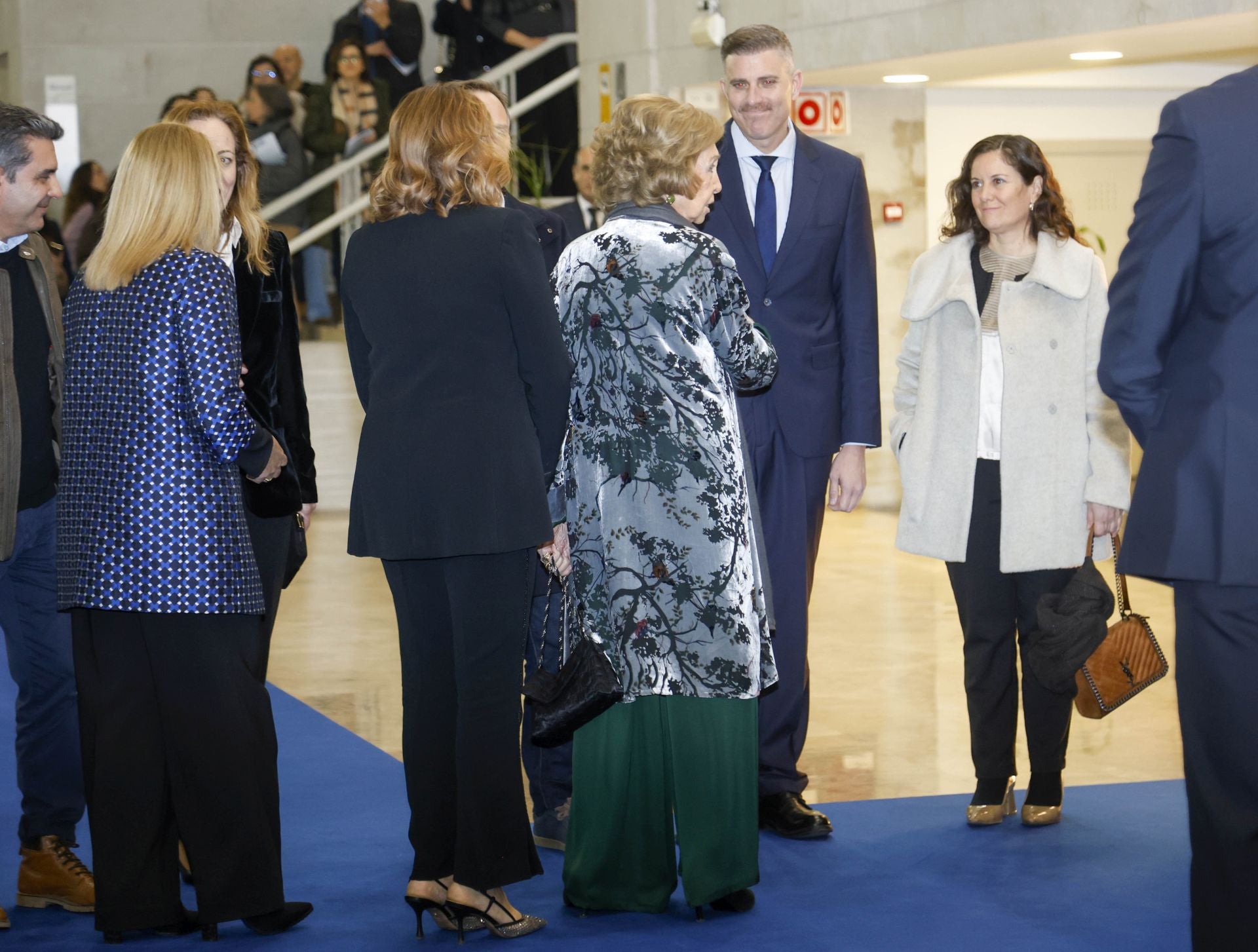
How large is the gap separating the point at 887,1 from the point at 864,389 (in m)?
5.20

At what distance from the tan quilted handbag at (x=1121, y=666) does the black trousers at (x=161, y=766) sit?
194cm

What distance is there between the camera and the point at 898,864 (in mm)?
3799

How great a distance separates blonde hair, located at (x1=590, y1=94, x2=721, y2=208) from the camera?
3.36 meters

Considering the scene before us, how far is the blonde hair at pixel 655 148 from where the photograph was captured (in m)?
3.36

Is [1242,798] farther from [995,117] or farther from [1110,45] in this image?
[995,117]

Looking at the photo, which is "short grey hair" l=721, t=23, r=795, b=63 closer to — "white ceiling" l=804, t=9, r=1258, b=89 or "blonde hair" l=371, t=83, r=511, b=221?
"blonde hair" l=371, t=83, r=511, b=221

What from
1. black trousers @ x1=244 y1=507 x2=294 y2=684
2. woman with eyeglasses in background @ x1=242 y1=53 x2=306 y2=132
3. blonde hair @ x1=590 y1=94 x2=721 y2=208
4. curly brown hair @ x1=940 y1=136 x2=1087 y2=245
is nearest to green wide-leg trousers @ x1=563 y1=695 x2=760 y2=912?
black trousers @ x1=244 y1=507 x2=294 y2=684

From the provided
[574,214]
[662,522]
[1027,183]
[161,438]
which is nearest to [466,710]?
[662,522]

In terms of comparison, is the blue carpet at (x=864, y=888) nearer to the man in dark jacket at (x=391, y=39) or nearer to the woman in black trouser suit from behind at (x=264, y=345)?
the woman in black trouser suit from behind at (x=264, y=345)

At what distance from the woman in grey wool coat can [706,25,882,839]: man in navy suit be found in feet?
0.59

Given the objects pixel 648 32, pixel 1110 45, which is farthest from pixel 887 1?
pixel 648 32

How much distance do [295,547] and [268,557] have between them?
203 mm

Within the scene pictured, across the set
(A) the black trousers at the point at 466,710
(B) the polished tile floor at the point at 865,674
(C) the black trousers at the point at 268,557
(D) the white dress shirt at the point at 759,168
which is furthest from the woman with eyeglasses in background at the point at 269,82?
(A) the black trousers at the point at 466,710

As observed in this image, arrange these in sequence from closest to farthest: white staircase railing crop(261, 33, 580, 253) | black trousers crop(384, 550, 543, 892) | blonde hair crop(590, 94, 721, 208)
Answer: black trousers crop(384, 550, 543, 892)
blonde hair crop(590, 94, 721, 208)
white staircase railing crop(261, 33, 580, 253)
